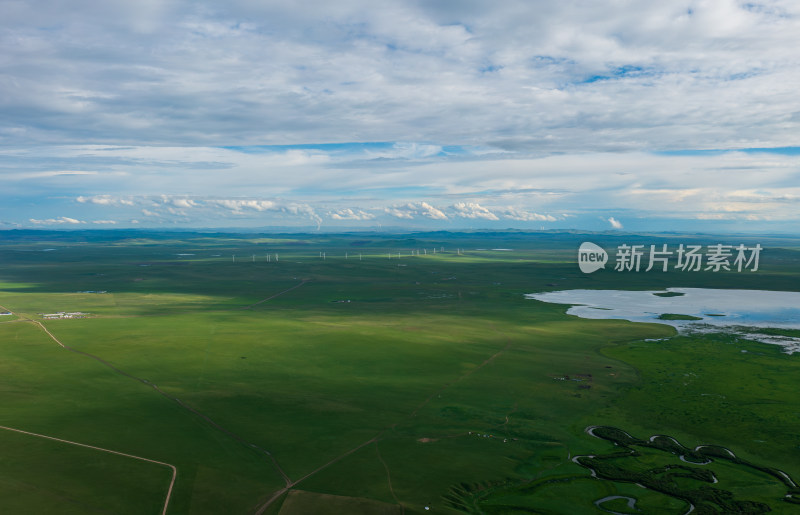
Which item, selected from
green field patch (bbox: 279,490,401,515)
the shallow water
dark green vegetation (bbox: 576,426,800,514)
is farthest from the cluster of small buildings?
the shallow water

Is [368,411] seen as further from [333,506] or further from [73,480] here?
[73,480]

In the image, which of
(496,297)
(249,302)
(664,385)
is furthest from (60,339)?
(496,297)

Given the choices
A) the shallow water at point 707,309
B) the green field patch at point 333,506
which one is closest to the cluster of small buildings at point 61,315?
the green field patch at point 333,506

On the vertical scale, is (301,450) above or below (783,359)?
below

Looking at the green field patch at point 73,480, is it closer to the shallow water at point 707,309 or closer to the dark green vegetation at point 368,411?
the dark green vegetation at point 368,411

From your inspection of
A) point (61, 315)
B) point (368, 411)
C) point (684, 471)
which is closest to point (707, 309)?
point (684, 471)

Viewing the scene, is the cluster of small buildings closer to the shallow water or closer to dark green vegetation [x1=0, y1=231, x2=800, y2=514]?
dark green vegetation [x1=0, y1=231, x2=800, y2=514]

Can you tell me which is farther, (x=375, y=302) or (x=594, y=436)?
(x=375, y=302)

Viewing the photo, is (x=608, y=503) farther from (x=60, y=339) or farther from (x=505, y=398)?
(x=60, y=339)
